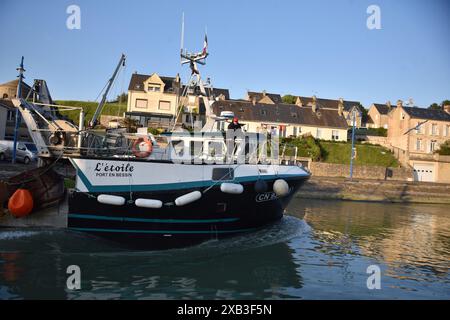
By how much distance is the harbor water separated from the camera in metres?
8.84

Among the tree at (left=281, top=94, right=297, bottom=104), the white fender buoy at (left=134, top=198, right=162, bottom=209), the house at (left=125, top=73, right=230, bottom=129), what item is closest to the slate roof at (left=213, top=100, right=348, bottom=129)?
the house at (left=125, top=73, right=230, bottom=129)

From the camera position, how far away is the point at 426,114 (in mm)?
59344

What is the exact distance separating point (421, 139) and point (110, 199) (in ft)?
184

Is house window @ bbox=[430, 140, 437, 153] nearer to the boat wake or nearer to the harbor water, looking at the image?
the harbor water

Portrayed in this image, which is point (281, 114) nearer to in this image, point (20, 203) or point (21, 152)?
point (21, 152)

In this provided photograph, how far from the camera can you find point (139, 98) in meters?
53.9

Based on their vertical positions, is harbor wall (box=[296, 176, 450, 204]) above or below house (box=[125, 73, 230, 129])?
below

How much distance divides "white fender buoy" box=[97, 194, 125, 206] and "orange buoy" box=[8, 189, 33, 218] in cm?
192

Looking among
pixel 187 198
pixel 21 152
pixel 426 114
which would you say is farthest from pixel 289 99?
pixel 187 198

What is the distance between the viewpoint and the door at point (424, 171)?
167ft

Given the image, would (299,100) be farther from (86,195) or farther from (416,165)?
(86,195)

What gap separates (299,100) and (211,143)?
71396 mm

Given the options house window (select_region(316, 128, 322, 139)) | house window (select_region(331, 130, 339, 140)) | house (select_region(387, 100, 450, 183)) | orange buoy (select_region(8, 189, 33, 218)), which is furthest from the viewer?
house window (select_region(331, 130, 339, 140))

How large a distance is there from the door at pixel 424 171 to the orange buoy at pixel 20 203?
50.0m
